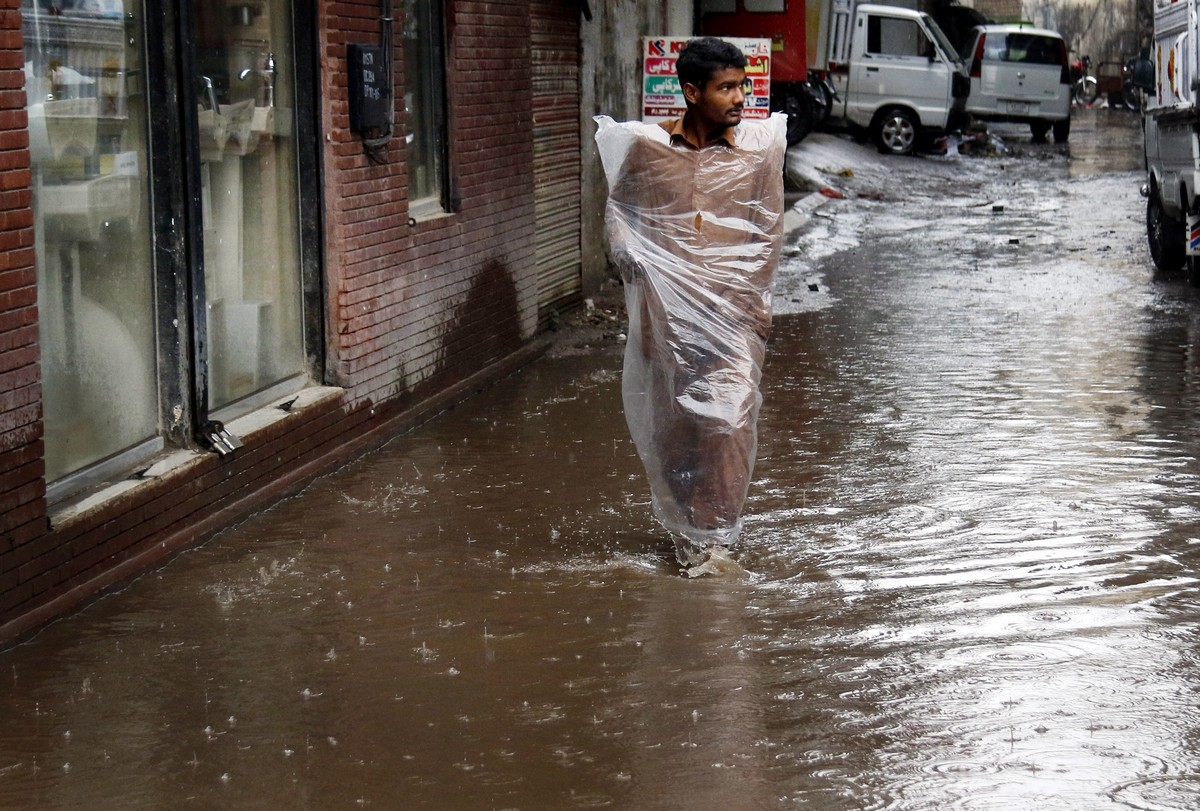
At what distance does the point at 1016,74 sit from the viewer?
29781 millimetres

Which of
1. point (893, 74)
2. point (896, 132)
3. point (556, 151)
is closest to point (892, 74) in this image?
point (893, 74)

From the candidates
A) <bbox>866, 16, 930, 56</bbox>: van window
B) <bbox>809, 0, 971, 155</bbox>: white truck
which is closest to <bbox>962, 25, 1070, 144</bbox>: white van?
<bbox>809, 0, 971, 155</bbox>: white truck

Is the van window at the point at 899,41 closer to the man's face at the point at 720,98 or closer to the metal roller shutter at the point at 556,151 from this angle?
the metal roller shutter at the point at 556,151

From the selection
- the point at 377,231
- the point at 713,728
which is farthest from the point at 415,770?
the point at 377,231

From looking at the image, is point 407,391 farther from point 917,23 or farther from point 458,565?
point 917,23

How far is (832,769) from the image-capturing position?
4.11 metres

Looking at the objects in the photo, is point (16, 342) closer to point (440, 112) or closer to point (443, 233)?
point (443, 233)

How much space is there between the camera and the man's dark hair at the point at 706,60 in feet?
18.4

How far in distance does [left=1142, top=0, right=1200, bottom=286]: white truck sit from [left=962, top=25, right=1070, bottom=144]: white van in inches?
584

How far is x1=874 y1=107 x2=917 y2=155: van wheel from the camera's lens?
27.5 m

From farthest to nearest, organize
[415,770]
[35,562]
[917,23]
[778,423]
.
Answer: [917,23] < [778,423] < [35,562] < [415,770]

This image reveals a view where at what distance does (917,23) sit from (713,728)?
23.9 meters

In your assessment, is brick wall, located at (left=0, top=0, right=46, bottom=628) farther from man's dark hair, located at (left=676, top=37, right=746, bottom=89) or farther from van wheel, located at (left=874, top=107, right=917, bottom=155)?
van wheel, located at (left=874, top=107, right=917, bottom=155)

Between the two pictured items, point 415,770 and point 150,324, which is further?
point 150,324
